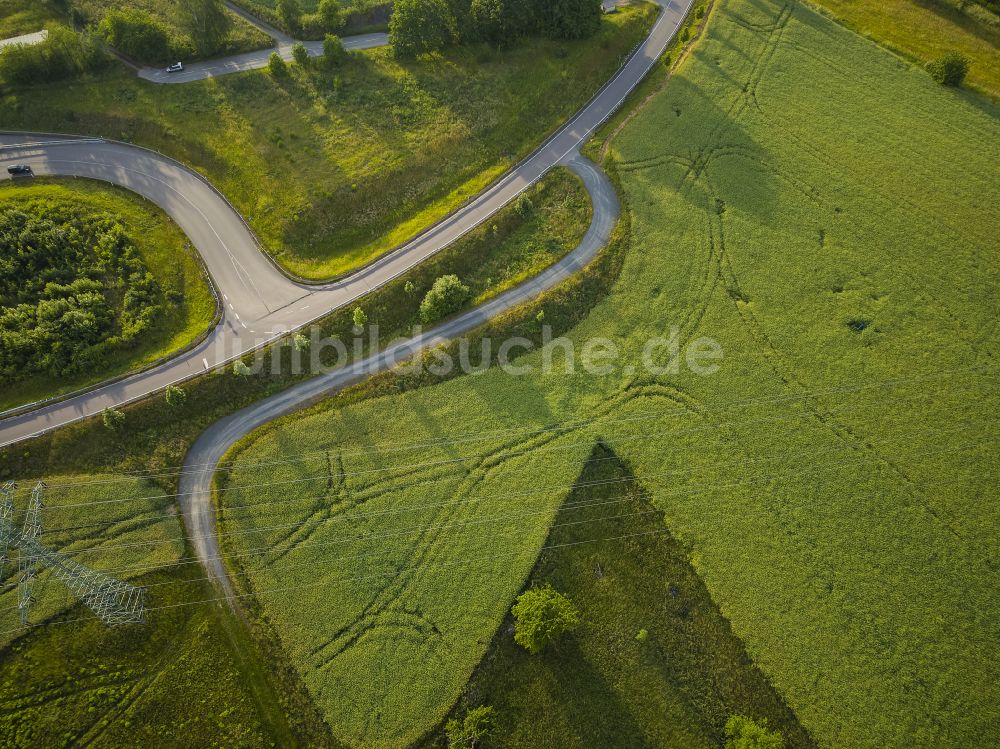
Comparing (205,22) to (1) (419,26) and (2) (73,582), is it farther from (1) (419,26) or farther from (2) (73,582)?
(2) (73,582)

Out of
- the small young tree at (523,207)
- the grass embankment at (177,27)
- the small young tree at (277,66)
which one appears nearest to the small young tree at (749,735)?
the small young tree at (523,207)

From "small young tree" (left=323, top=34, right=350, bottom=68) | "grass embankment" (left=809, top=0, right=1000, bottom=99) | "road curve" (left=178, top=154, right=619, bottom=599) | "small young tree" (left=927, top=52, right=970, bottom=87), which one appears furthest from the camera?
"grass embankment" (left=809, top=0, right=1000, bottom=99)

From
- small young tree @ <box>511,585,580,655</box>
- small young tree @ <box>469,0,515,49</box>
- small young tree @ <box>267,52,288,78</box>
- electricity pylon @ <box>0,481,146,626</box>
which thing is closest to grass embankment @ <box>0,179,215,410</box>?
electricity pylon @ <box>0,481,146,626</box>

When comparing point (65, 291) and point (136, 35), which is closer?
point (65, 291)

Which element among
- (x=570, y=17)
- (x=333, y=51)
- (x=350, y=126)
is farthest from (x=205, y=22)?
(x=570, y=17)

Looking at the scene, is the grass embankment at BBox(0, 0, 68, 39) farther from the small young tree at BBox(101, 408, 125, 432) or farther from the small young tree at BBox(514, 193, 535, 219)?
the small young tree at BBox(514, 193, 535, 219)

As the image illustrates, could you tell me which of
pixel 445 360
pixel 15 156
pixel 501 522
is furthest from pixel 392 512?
pixel 15 156

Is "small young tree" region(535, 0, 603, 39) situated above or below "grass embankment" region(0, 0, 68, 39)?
above
